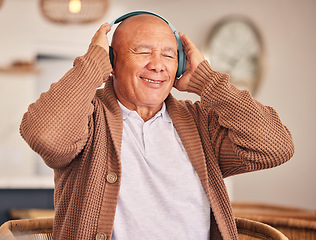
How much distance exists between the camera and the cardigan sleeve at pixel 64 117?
1.23 meters

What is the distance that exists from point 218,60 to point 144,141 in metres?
3.44

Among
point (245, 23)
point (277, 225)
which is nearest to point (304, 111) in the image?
point (245, 23)

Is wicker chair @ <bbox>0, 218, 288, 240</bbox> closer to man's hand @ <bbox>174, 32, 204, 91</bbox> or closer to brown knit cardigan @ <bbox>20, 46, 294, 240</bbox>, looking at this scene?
brown knit cardigan @ <bbox>20, 46, 294, 240</bbox>

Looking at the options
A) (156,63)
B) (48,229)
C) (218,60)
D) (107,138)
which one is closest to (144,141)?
(107,138)

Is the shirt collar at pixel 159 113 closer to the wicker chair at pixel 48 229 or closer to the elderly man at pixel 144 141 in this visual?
the elderly man at pixel 144 141

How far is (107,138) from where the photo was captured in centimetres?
136

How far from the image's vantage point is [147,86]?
4.58 feet

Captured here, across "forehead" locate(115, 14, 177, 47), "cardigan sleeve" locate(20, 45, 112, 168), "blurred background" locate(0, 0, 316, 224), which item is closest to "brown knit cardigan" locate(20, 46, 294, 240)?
"cardigan sleeve" locate(20, 45, 112, 168)

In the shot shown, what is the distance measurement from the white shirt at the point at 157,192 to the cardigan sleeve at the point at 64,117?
16 cm

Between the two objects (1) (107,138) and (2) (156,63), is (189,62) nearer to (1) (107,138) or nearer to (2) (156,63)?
(2) (156,63)

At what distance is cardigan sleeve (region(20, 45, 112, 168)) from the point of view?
123 cm

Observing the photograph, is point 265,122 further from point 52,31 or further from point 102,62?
point 52,31

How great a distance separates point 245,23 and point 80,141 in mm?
3570

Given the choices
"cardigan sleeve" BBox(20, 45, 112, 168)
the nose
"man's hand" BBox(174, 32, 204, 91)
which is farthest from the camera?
"man's hand" BBox(174, 32, 204, 91)
